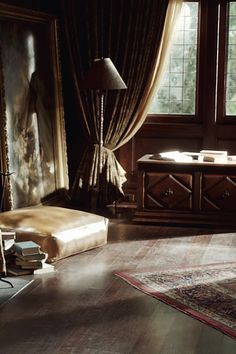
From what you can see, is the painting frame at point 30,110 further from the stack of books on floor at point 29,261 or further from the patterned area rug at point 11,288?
the patterned area rug at point 11,288

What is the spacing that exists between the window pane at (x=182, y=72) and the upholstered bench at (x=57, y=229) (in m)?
1.85

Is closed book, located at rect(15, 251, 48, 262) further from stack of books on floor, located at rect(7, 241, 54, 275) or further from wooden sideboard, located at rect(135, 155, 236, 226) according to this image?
wooden sideboard, located at rect(135, 155, 236, 226)

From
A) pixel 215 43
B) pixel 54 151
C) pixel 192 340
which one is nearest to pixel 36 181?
pixel 54 151

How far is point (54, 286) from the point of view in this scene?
4.22 m

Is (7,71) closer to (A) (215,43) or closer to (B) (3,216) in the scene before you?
(B) (3,216)

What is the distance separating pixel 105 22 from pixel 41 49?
2.40ft

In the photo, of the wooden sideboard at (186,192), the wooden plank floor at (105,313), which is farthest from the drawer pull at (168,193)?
the wooden plank floor at (105,313)

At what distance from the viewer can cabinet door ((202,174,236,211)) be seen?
5.77m

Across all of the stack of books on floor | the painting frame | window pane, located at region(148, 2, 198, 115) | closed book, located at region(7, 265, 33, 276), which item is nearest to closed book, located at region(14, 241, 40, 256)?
the stack of books on floor

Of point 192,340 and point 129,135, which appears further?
point 129,135

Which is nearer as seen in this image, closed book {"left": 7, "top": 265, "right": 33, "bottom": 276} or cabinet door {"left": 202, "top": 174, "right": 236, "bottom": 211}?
closed book {"left": 7, "top": 265, "right": 33, "bottom": 276}

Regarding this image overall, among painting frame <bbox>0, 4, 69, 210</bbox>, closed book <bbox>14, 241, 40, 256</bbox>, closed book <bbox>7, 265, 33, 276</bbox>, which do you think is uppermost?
painting frame <bbox>0, 4, 69, 210</bbox>

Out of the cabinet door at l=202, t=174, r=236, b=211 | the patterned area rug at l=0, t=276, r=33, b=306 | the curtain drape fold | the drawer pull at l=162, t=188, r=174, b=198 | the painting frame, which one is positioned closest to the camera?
the patterned area rug at l=0, t=276, r=33, b=306

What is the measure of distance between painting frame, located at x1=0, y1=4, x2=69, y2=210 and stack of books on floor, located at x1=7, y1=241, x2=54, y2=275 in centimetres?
82
